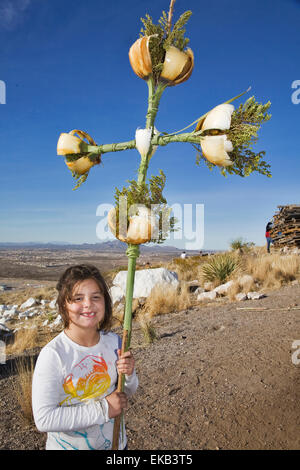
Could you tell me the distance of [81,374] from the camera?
1758 mm

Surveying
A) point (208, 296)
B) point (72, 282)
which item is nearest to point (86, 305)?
point (72, 282)

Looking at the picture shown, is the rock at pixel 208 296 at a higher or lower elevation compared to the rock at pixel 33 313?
higher

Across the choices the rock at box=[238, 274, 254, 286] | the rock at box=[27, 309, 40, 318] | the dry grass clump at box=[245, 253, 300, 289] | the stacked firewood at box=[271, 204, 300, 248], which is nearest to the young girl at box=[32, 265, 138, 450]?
the rock at box=[238, 274, 254, 286]

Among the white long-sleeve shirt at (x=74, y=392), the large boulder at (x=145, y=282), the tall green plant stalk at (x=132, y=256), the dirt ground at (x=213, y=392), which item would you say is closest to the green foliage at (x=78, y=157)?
the tall green plant stalk at (x=132, y=256)

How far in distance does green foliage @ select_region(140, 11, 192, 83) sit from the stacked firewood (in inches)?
775

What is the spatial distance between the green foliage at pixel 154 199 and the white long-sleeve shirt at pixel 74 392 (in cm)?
80

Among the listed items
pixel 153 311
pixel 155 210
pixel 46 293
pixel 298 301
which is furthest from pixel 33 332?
pixel 46 293

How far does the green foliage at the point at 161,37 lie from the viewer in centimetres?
161

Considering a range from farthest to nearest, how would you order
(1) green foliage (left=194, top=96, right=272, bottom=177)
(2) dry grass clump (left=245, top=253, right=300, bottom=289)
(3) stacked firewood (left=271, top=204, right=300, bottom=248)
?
(3) stacked firewood (left=271, top=204, right=300, bottom=248) → (2) dry grass clump (left=245, top=253, right=300, bottom=289) → (1) green foliage (left=194, top=96, right=272, bottom=177)

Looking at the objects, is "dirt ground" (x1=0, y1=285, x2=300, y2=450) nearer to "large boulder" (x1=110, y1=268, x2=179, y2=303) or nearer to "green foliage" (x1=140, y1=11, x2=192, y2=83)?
"green foliage" (x1=140, y1=11, x2=192, y2=83)

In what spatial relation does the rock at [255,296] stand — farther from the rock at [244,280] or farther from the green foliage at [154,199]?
the green foliage at [154,199]

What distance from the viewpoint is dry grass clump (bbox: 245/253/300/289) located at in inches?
407

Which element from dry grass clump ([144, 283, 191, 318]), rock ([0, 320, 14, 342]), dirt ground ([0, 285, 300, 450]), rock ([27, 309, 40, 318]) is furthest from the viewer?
rock ([27, 309, 40, 318])
